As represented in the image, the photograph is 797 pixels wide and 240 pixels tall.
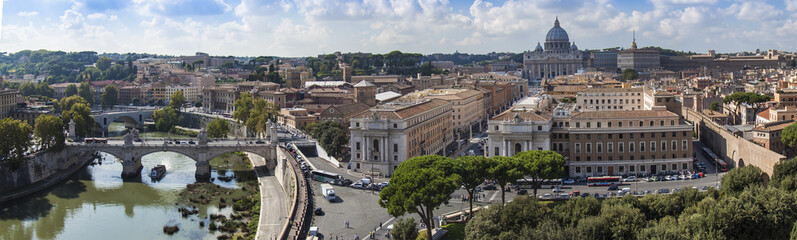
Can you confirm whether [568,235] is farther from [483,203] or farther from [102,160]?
[102,160]

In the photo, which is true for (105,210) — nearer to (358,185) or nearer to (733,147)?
(358,185)

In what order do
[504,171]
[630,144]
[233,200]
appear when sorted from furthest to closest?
[233,200], [630,144], [504,171]

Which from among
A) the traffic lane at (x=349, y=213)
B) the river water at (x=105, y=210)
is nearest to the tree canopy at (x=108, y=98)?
the river water at (x=105, y=210)

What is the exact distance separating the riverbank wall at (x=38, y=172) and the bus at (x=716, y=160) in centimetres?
2809

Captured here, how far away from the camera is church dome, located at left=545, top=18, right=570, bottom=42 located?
118m

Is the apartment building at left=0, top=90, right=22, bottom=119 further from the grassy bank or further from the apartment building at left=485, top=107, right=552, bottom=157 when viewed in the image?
the apartment building at left=485, top=107, right=552, bottom=157

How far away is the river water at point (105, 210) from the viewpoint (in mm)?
28234

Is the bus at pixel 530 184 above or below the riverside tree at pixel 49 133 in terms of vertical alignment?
below

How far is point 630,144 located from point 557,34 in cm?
8960

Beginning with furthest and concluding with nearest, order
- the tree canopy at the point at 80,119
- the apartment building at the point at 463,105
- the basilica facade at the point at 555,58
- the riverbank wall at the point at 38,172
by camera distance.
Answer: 1. the basilica facade at the point at 555,58
2. the apartment building at the point at 463,105
3. the tree canopy at the point at 80,119
4. the riverbank wall at the point at 38,172

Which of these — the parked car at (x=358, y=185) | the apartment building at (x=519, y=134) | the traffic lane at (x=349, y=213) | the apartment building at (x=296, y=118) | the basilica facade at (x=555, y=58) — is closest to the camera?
the traffic lane at (x=349, y=213)

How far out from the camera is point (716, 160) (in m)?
31.4

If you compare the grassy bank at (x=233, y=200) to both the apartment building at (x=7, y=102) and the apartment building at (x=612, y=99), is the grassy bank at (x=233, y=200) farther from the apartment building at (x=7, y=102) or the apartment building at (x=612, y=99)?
the apartment building at (x=7, y=102)

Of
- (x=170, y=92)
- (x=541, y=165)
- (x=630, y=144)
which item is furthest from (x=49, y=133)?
(x=170, y=92)
